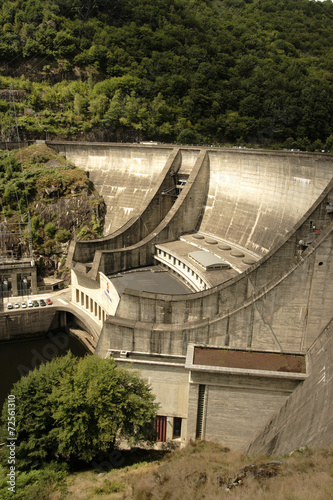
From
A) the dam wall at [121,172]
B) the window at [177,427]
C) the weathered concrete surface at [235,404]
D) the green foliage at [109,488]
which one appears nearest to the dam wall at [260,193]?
the dam wall at [121,172]

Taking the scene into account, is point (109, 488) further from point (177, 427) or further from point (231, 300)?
point (231, 300)

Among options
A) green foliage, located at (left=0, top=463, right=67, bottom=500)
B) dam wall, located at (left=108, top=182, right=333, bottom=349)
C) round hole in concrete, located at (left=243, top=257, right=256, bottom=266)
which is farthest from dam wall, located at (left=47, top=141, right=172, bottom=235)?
green foliage, located at (left=0, top=463, right=67, bottom=500)

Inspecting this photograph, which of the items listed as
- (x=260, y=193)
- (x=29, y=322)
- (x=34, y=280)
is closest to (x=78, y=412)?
(x=29, y=322)

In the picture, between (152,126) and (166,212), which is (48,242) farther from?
(152,126)

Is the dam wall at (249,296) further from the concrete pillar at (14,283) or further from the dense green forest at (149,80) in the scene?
the dense green forest at (149,80)

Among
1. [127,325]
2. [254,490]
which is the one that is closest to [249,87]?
[127,325]

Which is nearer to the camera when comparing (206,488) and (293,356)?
(206,488)

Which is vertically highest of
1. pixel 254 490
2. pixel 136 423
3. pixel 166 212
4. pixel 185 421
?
pixel 166 212
